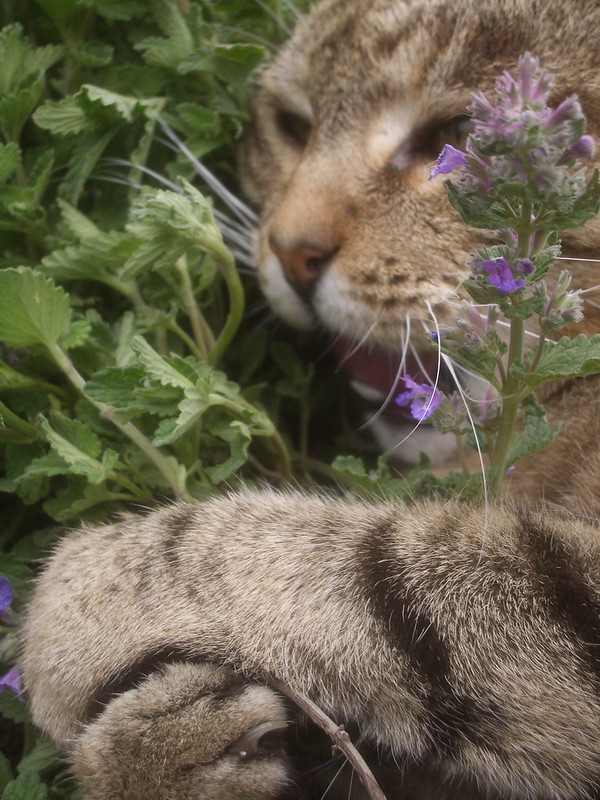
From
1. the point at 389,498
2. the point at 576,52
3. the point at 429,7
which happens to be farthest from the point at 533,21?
the point at 389,498

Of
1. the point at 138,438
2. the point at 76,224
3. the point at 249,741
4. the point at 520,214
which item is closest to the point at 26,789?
the point at 249,741

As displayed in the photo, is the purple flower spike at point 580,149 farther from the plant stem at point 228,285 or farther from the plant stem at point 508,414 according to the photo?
the plant stem at point 228,285

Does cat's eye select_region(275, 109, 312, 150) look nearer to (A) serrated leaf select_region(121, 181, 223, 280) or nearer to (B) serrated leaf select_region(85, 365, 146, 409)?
(A) serrated leaf select_region(121, 181, 223, 280)

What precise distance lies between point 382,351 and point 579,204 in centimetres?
71

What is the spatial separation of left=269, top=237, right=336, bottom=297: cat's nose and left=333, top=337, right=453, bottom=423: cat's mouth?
144 mm

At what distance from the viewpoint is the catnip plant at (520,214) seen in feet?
2.73

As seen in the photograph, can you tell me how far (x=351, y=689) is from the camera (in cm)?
99

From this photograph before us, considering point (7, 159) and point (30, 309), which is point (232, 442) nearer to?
point (30, 309)

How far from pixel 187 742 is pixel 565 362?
0.63 m

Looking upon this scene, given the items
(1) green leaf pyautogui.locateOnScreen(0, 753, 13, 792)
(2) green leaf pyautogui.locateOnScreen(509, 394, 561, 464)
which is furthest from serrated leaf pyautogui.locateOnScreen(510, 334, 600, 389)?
(1) green leaf pyautogui.locateOnScreen(0, 753, 13, 792)

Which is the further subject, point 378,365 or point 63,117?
point 378,365

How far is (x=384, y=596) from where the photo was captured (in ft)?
3.33

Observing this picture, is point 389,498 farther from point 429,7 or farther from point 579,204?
point 429,7

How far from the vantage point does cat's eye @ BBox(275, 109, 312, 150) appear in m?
1.86
